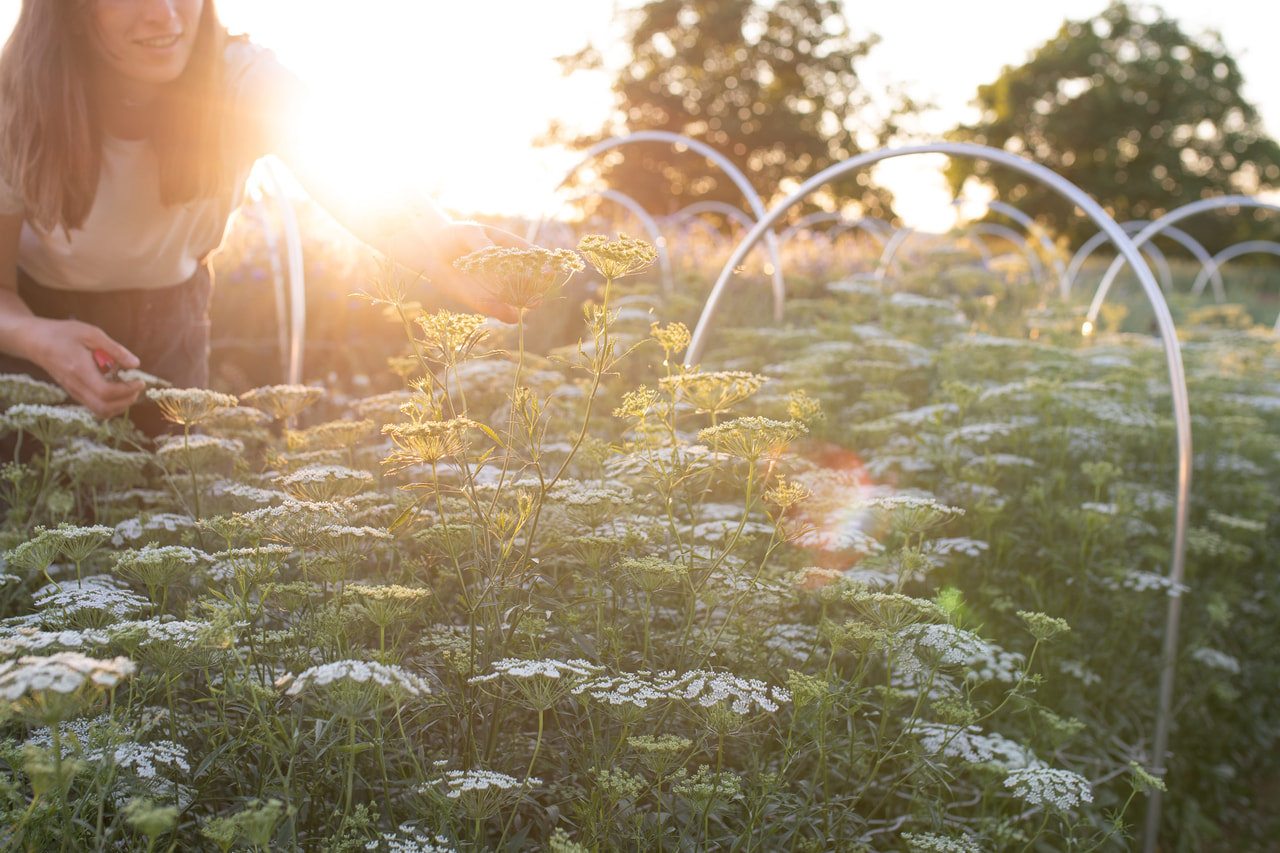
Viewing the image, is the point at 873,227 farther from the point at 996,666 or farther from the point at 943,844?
the point at 943,844

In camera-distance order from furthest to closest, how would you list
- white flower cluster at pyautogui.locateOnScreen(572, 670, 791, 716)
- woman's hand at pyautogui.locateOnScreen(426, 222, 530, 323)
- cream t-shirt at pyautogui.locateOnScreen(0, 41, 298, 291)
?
cream t-shirt at pyautogui.locateOnScreen(0, 41, 298, 291), woman's hand at pyautogui.locateOnScreen(426, 222, 530, 323), white flower cluster at pyautogui.locateOnScreen(572, 670, 791, 716)

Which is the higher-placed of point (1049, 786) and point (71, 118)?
point (71, 118)

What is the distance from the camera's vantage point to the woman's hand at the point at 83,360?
7.39ft

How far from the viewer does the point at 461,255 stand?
180 centimetres

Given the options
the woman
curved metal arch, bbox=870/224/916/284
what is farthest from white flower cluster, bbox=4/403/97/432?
curved metal arch, bbox=870/224/916/284

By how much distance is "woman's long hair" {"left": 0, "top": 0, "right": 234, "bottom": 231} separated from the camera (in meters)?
2.42

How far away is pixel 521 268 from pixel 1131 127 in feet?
156

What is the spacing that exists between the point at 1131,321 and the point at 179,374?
14904 mm

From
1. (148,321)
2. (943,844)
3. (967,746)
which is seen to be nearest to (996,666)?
(967,746)

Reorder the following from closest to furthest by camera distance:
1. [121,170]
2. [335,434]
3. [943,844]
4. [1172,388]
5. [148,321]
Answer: [943,844], [335,434], [121,170], [1172,388], [148,321]

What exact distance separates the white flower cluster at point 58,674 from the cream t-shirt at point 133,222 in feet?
6.64

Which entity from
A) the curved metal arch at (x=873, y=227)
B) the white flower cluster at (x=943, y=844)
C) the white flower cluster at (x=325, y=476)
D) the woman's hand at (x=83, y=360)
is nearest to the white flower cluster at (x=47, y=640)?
the white flower cluster at (x=325, y=476)

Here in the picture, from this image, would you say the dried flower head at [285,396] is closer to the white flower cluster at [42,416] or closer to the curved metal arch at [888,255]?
the white flower cluster at [42,416]

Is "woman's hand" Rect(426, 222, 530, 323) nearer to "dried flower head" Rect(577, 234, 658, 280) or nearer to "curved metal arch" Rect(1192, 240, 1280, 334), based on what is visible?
"dried flower head" Rect(577, 234, 658, 280)
